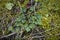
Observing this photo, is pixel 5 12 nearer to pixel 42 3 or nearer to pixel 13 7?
pixel 13 7

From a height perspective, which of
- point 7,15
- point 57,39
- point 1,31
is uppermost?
point 7,15

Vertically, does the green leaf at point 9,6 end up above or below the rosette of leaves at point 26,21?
above

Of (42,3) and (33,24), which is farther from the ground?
(42,3)

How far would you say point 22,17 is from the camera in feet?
7.03

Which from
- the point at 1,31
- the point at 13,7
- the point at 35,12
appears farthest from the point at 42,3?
the point at 1,31

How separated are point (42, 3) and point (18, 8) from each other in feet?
0.87

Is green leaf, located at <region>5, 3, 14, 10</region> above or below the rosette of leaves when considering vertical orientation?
above

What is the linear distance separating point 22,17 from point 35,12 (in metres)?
0.15

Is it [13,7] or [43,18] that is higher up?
[13,7]

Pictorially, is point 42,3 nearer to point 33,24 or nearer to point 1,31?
point 33,24

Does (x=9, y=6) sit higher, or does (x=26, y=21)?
(x=9, y=6)

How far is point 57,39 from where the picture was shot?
2.28 m

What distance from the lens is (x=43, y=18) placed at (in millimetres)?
2209

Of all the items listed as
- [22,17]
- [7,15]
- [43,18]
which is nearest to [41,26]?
[43,18]
